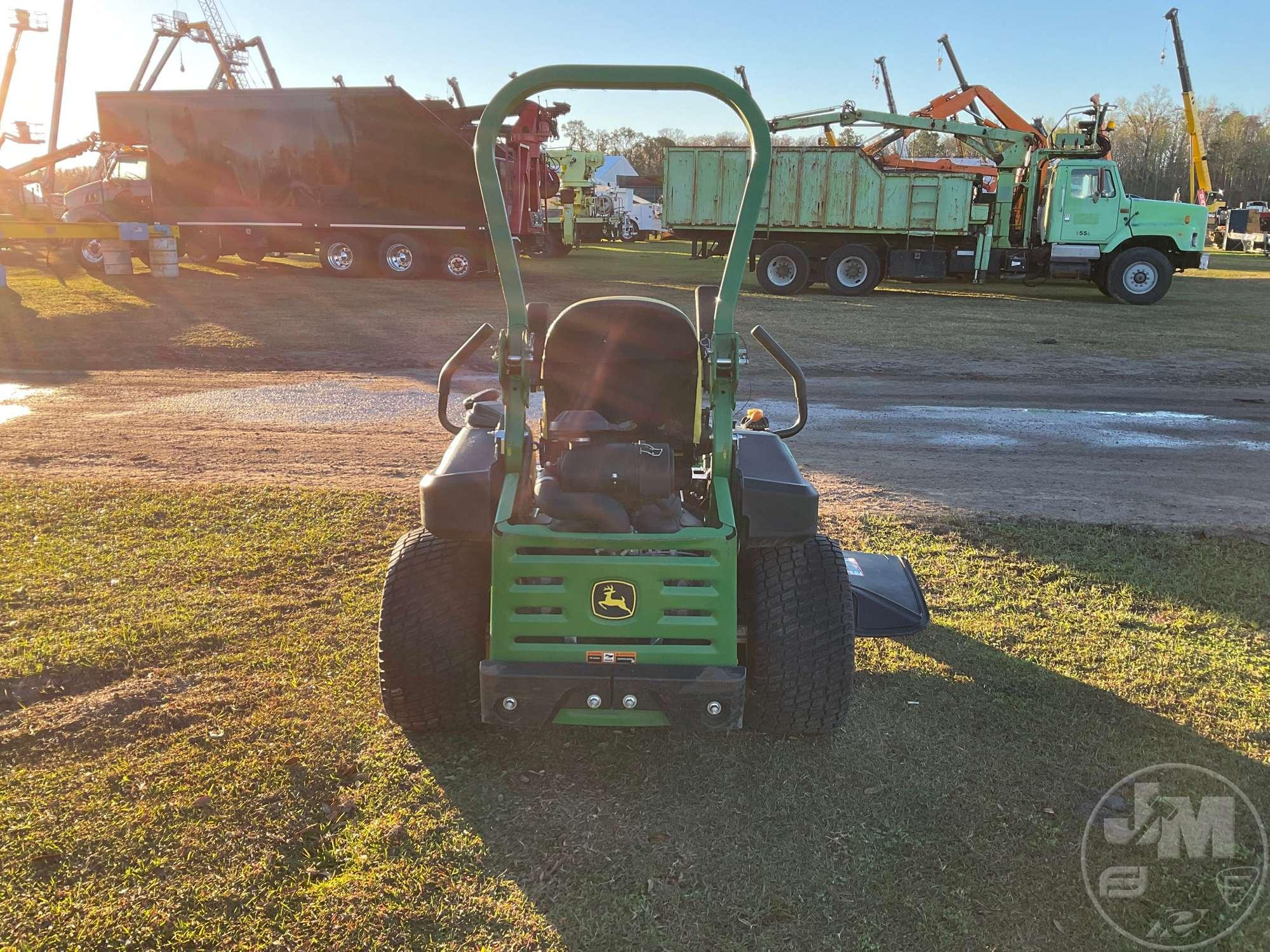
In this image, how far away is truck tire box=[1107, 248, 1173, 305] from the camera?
17844 millimetres

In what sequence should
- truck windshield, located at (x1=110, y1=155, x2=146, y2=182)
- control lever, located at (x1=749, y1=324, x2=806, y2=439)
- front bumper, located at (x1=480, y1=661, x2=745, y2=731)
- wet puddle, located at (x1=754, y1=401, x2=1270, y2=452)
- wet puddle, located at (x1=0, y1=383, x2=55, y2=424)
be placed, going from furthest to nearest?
truck windshield, located at (x1=110, y1=155, x2=146, y2=182), wet puddle, located at (x1=0, y1=383, x2=55, y2=424), wet puddle, located at (x1=754, y1=401, x2=1270, y2=452), control lever, located at (x1=749, y1=324, x2=806, y2=439), front bumper, located at (x1=480, y1=661, x2=745, y2=731)

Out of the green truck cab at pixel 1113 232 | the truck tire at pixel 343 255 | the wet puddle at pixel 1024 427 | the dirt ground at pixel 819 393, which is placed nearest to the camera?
the dirt ground at pixel 819 393

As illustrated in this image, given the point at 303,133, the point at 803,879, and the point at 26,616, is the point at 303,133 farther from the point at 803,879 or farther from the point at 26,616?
the point at 803,879

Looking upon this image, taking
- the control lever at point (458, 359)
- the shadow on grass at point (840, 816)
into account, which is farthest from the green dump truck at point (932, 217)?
the shadow on grass at point (840, 816)

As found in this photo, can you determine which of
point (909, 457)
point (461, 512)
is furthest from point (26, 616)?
point (909, 457)

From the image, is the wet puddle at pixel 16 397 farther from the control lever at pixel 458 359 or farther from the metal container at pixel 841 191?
the metal container at pixel 841 191

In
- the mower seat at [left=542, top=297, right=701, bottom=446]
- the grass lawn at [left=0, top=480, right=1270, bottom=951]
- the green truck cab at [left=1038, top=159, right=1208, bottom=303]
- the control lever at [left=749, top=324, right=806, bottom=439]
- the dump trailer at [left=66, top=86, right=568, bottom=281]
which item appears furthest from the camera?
the dump trailer at [left=66, top=86, right=568, bottom=281]

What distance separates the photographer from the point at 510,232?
293 centimetres

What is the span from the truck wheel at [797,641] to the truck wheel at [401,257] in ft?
58.1

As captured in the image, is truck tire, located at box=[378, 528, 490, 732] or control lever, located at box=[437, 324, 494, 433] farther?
control lever, located at box=[437, 324, 494, 433]

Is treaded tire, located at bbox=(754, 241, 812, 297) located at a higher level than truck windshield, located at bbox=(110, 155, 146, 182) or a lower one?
lower

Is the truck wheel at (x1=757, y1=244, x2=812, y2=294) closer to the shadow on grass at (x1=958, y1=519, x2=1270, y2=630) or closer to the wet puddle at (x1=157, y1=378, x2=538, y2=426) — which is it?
the wet puddle at (x1=157, y1=378, x2=538, y2=426)

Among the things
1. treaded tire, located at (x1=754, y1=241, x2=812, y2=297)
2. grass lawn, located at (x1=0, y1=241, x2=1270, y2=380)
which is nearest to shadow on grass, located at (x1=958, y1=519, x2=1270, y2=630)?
grass lawn, located at (x1=0, y1=241, x2=1270, y2=380)

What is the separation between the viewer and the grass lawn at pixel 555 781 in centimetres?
240
